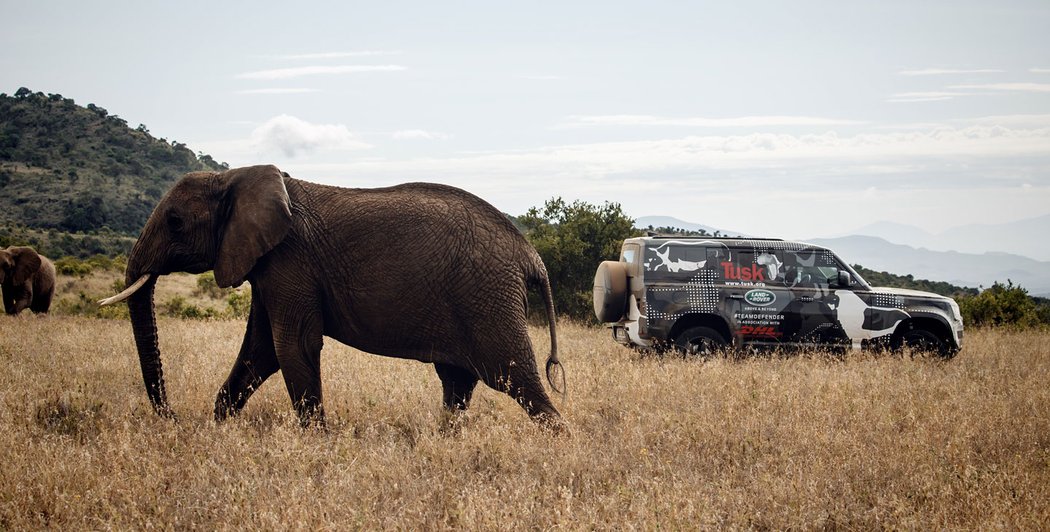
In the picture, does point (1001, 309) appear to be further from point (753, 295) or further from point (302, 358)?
point (302, 358)

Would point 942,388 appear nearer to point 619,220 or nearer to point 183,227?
point 183,227

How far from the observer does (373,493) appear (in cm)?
590

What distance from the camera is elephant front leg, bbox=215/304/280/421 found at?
8.18 meters

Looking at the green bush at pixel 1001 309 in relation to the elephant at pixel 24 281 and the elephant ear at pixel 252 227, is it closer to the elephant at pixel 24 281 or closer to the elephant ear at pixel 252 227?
the elephant ear at pixel 252 227

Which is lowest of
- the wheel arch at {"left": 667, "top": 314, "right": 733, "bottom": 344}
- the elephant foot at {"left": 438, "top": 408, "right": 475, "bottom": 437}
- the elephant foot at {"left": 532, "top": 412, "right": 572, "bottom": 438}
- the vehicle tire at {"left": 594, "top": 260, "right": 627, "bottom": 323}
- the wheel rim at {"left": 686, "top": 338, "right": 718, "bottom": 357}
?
the elephant foot at {"left": 438, "top": 408, "right": 475, "bottom": 437}

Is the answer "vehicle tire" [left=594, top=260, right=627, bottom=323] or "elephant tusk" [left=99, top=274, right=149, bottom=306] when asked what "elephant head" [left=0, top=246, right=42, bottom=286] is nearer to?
"elephant tusk" [left=99, top=274, right=149, bottom=306]

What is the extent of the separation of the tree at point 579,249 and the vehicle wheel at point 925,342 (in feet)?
26.6

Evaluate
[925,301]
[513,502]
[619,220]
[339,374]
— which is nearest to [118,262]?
[619,220]

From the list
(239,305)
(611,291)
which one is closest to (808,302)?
(611,291)

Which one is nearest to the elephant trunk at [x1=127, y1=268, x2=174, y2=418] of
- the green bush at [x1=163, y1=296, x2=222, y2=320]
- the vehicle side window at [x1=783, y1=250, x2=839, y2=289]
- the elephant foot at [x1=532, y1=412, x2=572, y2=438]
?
the elephant foot at [x1=532, y1=412, x2=572, y2=438]

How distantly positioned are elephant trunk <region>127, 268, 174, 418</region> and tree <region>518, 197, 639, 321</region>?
1256cm

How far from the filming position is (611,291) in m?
13.0

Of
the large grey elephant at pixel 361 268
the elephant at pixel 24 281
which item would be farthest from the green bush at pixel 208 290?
the large grey elephant at pixel 361 268

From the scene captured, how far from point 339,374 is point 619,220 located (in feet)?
38.8
